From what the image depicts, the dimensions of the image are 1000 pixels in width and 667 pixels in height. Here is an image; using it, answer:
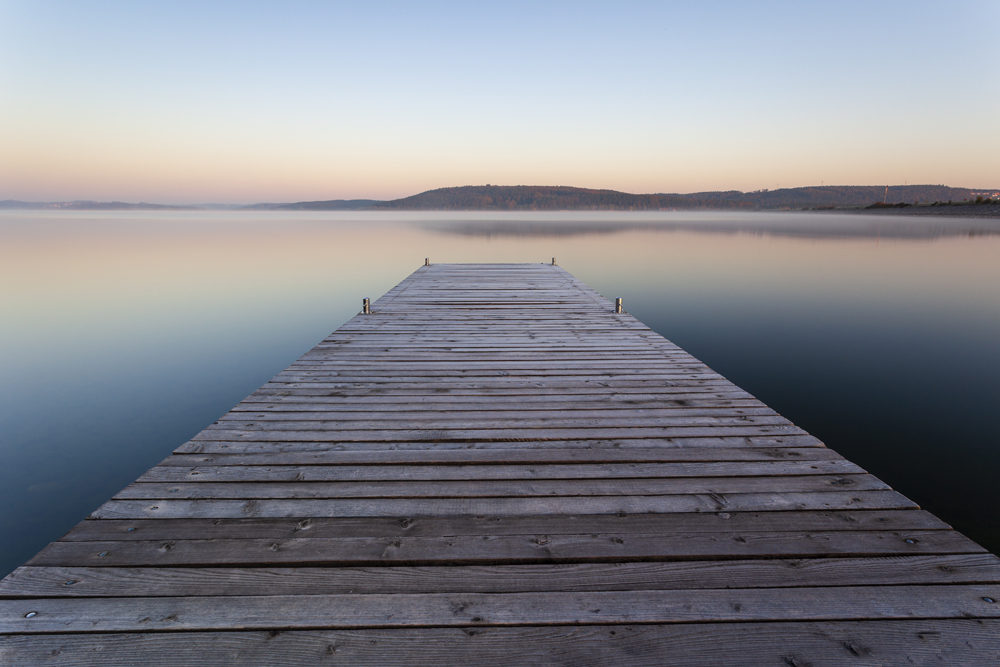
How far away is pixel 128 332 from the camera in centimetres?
1068

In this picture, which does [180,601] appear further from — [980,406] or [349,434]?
[980,406]

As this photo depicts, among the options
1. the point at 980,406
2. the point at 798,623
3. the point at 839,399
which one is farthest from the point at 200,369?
the point at 980,406

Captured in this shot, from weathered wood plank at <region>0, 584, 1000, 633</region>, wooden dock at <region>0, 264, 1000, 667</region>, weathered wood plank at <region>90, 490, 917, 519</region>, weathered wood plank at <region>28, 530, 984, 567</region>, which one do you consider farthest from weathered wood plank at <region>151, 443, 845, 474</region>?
weathered wood plank at <region>0, 584, 1000, 633</region>

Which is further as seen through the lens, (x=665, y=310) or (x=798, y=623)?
(x=665, y=310)

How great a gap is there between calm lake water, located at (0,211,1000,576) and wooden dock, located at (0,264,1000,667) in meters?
2.68

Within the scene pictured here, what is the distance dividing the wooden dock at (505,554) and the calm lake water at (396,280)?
8.79 ft

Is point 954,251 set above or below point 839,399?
Result: above

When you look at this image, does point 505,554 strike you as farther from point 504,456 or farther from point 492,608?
point 504,456

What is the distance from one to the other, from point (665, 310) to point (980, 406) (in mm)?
6803

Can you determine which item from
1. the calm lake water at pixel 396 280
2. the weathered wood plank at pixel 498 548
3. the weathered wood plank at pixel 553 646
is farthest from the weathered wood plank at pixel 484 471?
the calm lake water at pixel 396 280

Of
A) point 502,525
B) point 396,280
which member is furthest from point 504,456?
point 396,280

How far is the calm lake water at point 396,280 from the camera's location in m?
4.91

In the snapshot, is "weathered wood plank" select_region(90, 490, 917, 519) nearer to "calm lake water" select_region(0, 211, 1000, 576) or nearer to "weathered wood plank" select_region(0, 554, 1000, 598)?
"weathered wood plank" select_region(0, 554, 1000, 598)

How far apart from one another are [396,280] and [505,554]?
17089 mm
